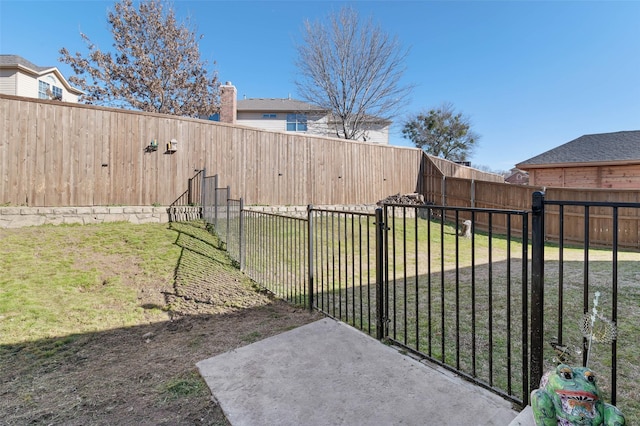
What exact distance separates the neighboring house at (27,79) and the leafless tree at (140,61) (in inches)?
138

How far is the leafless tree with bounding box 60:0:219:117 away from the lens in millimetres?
13773

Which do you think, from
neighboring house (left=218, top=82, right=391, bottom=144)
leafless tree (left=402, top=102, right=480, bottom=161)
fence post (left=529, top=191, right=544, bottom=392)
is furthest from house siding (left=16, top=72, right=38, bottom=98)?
leafless tree (left=402, top=102, right=480, bottom=161)

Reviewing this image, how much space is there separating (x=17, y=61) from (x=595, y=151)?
85.0 feet

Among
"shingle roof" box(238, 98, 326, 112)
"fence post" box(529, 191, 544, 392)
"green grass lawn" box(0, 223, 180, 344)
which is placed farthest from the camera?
"shingle roof" box(238, 98, 326, 112)

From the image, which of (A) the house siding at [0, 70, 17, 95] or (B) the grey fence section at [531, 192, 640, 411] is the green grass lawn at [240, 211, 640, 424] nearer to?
(B) the grey fence section at [531, 192, 640, 411]

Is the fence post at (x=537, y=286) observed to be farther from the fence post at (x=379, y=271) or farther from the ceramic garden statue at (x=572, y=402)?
the fence post at (x=379, y=271)

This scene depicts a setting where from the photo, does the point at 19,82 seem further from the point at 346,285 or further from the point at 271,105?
the point at 346,285

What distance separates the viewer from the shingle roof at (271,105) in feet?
68.0

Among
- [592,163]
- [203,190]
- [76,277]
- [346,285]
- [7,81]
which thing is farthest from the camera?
[7,81]

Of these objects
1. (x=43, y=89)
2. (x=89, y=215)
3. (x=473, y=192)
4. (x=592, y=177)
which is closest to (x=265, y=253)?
(x=89, y=215)

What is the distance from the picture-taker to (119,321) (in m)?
3.13

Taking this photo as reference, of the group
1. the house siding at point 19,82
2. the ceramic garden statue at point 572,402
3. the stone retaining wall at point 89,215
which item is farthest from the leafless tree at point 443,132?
the ceramic garden statue at point 572,402

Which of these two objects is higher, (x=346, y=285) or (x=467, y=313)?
(x=346, y=285)

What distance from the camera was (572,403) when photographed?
3.65 feet
